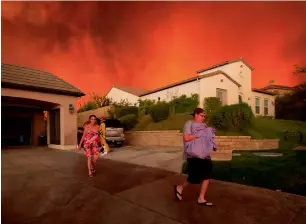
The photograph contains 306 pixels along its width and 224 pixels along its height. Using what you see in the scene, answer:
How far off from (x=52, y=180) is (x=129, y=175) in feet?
6.44

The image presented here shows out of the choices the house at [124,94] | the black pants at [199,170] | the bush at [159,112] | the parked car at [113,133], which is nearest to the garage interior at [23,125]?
the parked car at [113,133]

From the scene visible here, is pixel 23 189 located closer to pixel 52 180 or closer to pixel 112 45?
pixel 52 180

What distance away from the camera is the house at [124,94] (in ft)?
86.6

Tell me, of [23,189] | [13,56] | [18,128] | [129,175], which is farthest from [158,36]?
[18,128]

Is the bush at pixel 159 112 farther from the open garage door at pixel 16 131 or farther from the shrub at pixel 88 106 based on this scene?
the shrub at pixel 88 106

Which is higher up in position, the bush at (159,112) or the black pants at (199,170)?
the bush at (159,112)

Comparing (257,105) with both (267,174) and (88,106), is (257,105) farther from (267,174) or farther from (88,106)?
(88,106)

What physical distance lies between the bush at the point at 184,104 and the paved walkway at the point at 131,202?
12.5m

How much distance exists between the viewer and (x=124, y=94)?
28297 millimetres

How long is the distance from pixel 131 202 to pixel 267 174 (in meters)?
4.35

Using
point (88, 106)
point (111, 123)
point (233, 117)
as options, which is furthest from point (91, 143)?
point (88, 106)

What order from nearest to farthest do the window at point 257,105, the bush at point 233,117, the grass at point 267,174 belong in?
the grass at point 267,174 < the bush at point 233,117 < the window at point 257,105

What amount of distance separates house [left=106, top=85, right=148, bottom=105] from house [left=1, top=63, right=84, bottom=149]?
10.3 meters

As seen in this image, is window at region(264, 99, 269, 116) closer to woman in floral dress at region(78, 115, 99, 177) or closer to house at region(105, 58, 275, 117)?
house at region(105, 58, 275, 117)
